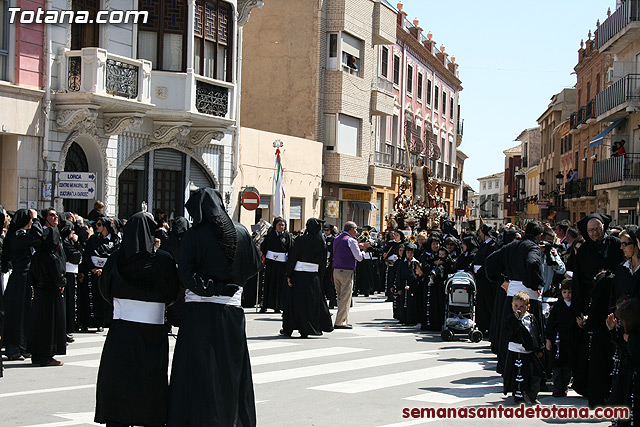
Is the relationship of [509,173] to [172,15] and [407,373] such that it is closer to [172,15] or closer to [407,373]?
[172,15]

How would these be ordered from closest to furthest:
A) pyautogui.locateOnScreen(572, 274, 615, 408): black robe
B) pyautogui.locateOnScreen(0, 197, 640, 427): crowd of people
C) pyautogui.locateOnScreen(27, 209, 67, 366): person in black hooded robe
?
1. pyautogui.locateOnScreen(0, 197, 640, 427): crowd of people
2. pyautogui.locateOnScreen(572, 274, 615, 408): black robe
3. pyautogui.locateOnScreen(27, 209, 67, 366): person in black hooded robe

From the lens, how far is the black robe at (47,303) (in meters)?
11.9

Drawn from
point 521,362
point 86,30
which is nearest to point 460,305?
point 521,362

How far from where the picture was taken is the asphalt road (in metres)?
9.08

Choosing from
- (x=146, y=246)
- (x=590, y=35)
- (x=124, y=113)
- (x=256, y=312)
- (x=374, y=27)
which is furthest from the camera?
(x=590, y=35)

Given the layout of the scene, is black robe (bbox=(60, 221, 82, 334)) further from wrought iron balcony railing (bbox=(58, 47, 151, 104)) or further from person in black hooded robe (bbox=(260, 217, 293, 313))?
wrought iron balcony railing (bbox=(58, 47, 151, 104))

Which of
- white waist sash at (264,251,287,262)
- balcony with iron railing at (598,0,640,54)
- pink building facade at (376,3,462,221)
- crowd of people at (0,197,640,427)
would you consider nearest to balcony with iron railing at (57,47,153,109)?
crowd of people at (0,197,640,427)

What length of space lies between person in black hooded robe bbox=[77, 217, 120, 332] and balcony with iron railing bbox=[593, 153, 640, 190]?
27.5 meters

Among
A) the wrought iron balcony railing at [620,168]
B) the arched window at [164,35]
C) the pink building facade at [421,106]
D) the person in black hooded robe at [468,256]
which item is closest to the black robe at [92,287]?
the person in black hooded robe at [468,256]

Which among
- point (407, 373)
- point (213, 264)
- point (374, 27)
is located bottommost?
point (407, 373)

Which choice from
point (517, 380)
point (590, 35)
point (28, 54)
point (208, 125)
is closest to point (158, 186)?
point (208, 125)

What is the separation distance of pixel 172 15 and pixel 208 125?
124 inches

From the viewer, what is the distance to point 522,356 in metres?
10.2

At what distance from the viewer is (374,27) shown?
4078 cm
